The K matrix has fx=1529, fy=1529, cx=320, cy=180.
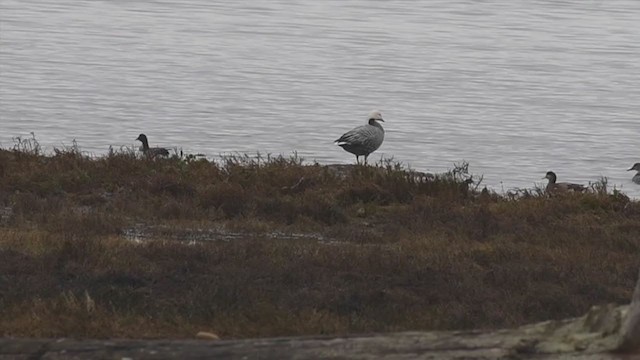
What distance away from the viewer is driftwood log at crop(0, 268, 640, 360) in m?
6.43

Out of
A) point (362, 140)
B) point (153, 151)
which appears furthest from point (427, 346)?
point (362, 140)

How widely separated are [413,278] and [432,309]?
3.14 feet

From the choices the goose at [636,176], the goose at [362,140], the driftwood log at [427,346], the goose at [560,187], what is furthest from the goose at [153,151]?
the driftwood log at [427,346]

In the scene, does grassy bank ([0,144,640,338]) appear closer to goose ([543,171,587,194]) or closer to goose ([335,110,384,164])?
goose ([543,171,587,194])

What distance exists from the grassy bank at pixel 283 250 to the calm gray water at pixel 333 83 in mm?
10204

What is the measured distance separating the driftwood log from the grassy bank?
3246 mm

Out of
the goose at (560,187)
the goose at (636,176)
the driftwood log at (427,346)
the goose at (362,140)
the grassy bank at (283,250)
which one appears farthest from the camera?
the goose at (636,176)

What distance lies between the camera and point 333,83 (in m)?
48.6

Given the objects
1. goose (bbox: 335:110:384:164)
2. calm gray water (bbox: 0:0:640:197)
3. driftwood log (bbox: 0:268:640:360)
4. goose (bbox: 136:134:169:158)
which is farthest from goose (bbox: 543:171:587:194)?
driftwood log (bbox: 0:268:640:360)

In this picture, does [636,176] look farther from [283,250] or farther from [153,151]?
[283,250]

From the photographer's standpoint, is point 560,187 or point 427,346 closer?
point 427,346

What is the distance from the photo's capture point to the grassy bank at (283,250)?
1082 centimetres

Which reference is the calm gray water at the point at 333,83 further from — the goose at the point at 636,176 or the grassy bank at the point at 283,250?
the grassy bank at the point at 283,250

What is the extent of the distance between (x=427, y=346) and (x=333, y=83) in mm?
42178
